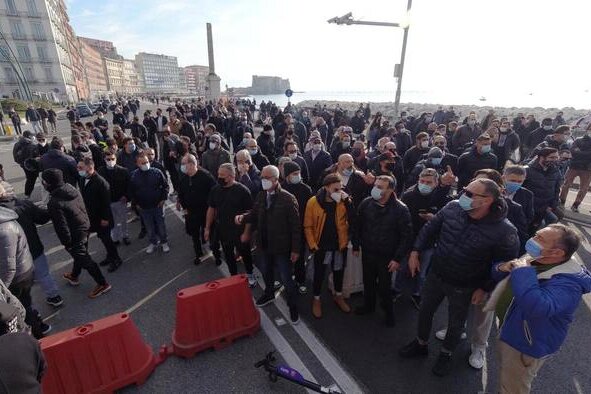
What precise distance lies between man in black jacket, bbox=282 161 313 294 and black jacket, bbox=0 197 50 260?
10.6 feet

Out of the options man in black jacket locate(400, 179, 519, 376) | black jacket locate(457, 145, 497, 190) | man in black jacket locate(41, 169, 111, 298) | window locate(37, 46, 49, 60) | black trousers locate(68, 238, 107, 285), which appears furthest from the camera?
window locate(37, 46, 49, 60)

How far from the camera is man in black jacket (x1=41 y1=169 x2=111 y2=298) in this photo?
416 centimetres

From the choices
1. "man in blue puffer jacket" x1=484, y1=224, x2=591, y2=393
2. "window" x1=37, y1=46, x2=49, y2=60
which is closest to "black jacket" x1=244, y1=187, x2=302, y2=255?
"man in blue puffer jacket" x1=484, y1=224, x2=591, y2=393

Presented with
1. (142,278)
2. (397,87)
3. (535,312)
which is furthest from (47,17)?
(535,312)

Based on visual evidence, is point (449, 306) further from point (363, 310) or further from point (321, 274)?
point (321, 274)

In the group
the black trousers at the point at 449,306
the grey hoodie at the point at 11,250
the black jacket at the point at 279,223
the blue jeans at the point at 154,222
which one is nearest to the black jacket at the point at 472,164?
the black trousers at the point at 449,306

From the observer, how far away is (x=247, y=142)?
7238 mm

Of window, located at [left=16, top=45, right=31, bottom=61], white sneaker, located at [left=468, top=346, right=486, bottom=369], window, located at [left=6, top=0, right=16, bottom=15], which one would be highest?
window, located at [left=6, top=0, right=16, bottom=15]

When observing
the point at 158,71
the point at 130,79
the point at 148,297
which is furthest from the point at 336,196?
the point at 158,71

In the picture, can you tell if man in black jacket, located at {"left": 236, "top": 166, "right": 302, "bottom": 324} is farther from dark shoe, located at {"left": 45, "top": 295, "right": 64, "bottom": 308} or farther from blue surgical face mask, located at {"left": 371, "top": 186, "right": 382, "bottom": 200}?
dark shoe, located at {"left": 45, "top": 295, "right": 64, "bottom": 308}

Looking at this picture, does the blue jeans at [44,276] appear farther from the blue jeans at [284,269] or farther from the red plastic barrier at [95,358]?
the blue jeans at [284,269]

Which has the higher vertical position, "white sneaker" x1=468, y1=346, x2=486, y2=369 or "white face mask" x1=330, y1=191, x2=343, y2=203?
"white face mask" x1=330, y1=191, x2=343, y2=203

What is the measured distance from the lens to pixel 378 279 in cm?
414

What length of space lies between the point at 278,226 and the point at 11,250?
2794 millimetres
